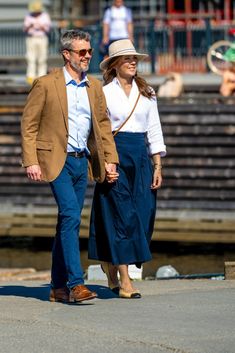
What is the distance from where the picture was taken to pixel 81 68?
9.64 meters

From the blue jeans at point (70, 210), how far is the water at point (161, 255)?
8.47 m

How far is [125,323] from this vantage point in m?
8.69

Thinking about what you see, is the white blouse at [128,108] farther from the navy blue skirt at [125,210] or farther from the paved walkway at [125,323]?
the paved walkway at [125,323]

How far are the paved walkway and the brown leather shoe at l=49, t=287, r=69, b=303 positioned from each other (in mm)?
57

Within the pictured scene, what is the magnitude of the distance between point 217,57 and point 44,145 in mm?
15654

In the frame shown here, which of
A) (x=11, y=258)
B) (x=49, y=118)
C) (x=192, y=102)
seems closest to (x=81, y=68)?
(x=49, y=118)

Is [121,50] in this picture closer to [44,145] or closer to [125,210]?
[44,145]

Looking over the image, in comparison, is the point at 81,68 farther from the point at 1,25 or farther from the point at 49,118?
the point at 1,25

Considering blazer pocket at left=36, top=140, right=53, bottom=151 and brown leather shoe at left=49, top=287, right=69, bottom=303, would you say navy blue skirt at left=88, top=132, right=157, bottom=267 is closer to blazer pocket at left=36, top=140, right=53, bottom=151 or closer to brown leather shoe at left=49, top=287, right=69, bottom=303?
brown leather shoe at left=49, top=287, right=69, bottom=303

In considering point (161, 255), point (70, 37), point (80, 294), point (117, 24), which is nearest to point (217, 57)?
point (117, 24)

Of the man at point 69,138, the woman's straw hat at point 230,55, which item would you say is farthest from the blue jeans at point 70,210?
the woman's straw hat at point 230,55

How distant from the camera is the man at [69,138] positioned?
955 centimetres

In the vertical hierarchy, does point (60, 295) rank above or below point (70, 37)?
below

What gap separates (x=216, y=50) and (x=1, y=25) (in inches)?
257
